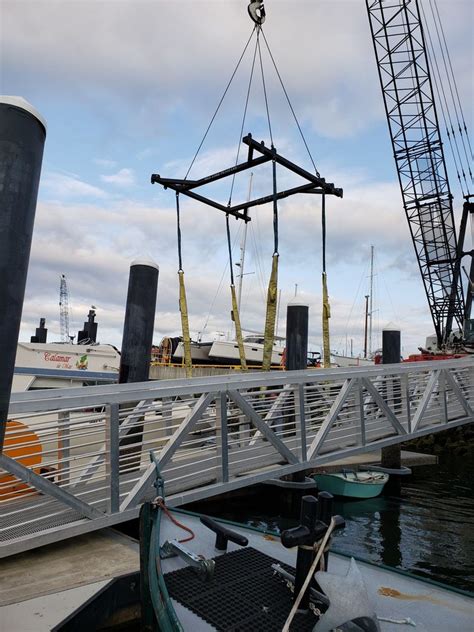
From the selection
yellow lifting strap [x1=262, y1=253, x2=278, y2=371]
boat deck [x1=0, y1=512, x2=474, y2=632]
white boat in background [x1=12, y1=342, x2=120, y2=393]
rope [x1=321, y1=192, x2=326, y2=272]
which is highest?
rope [x1=321, y1=192, x2=326, y2=272]

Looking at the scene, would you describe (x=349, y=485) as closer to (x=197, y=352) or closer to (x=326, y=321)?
(x=326, y=321)

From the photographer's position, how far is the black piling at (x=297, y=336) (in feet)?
34.3

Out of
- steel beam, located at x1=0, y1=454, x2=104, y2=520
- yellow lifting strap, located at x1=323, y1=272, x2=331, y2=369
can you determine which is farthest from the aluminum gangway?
yellow lifting strap, located at x1=323, y1=272, x2=331, y2=369

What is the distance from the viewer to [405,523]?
10.5m

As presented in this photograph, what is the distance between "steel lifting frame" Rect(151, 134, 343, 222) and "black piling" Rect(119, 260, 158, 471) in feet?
10.5

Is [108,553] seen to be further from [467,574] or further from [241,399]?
[467,574]

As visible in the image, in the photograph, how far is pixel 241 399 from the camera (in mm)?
6629

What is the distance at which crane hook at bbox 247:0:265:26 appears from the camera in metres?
10.5

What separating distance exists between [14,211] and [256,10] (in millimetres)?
10300

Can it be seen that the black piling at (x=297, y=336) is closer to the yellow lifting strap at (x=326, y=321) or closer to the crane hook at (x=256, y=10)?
the yellow lifting strap at (x=326, y=321)

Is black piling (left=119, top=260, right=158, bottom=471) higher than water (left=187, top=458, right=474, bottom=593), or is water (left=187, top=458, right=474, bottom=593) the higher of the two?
black piling (left=119, top=260, right=158, bottom=471)

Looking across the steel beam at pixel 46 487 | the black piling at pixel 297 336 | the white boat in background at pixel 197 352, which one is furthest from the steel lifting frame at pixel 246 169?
the white boat in background at pixel 197 352

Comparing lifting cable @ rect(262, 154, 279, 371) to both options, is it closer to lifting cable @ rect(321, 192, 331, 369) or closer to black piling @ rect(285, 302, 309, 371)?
black piling @ rect(285, 302, 309, 371)

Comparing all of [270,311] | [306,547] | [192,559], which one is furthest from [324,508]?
[270,311]
